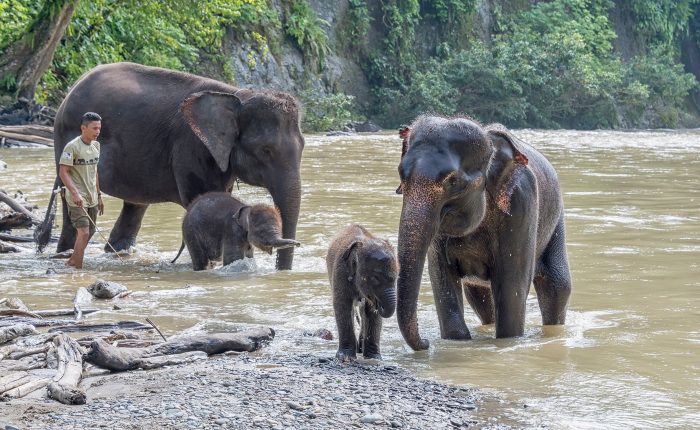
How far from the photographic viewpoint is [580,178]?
1995cm

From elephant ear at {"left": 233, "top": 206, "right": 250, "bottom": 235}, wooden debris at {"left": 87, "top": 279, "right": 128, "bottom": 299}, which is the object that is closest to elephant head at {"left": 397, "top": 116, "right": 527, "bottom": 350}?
wooden debris at {"left": 87, "top": 279, "right": 128, "bottom": 299}

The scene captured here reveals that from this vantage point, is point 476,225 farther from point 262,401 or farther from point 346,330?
point 262,401

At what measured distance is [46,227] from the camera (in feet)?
36.2

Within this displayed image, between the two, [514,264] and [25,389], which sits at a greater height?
[514,264]

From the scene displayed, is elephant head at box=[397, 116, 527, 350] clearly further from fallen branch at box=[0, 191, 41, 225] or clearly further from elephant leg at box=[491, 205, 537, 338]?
fallen branch at box=[0, 191, 41, 225]

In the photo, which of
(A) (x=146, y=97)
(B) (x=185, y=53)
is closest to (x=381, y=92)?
(B) (x=185, y=53)

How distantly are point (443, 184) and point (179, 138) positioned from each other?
556cm

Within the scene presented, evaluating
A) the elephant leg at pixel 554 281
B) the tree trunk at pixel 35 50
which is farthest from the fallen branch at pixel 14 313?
the tree trunk at pixel 35 50

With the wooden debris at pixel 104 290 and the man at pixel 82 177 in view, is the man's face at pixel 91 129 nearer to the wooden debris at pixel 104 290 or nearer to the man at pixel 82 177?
the man at pixel 82 177

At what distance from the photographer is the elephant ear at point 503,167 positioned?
6.16 metres

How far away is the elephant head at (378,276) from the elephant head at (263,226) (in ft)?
11.8

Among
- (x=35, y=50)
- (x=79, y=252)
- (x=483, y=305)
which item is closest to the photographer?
→ (x=483, y=305)

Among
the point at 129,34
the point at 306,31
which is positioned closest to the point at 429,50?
the point at 306,31

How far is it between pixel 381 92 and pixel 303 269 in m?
32.2
